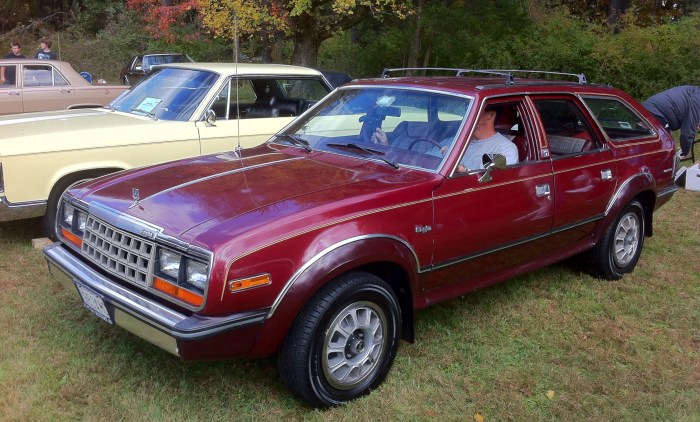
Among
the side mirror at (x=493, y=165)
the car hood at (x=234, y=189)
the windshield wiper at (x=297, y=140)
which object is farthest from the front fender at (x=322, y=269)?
the windshield wiper at (x=297, y=140)

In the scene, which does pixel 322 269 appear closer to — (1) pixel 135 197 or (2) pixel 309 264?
(2) pixel 309 264

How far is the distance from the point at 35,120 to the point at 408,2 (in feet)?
45.3

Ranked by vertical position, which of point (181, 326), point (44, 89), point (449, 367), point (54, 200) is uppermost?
point (44, 89)

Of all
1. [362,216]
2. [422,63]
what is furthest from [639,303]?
[422,63]

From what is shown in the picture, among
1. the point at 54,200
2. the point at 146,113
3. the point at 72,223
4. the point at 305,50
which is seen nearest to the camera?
the point at 72,223

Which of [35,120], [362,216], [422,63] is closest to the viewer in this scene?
[362,216]

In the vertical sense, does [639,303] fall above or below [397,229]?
below

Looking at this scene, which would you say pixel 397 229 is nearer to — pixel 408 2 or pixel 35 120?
pixel 35 120

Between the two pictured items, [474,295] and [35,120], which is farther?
[35,120]

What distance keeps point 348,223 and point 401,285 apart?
2.01 feet

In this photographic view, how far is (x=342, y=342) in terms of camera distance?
133 inches

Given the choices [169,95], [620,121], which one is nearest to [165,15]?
[169,95]

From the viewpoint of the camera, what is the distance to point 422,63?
22.1 m

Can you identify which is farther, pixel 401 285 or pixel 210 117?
pixel 210 117
